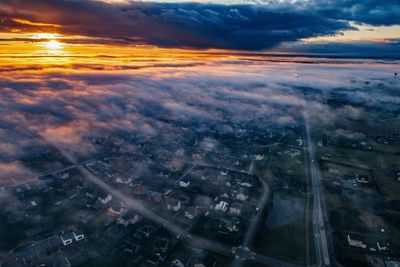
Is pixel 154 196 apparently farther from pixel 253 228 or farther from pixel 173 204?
pixel 253 228

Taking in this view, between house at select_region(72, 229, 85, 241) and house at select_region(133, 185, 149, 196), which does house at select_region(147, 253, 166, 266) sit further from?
house at select_region(133, 185, 149, 196)

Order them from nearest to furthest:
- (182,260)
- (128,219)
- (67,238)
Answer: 1. (182,260)
2. (67,238)
3. (128,219)

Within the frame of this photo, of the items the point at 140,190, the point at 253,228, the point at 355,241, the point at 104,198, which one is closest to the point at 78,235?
the point at 104,198

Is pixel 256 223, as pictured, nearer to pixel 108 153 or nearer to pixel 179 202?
pixel 179 202

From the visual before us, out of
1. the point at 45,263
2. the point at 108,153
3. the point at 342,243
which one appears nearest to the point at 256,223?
the point at 342,243

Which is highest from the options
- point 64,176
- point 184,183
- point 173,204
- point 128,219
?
point 173,204
